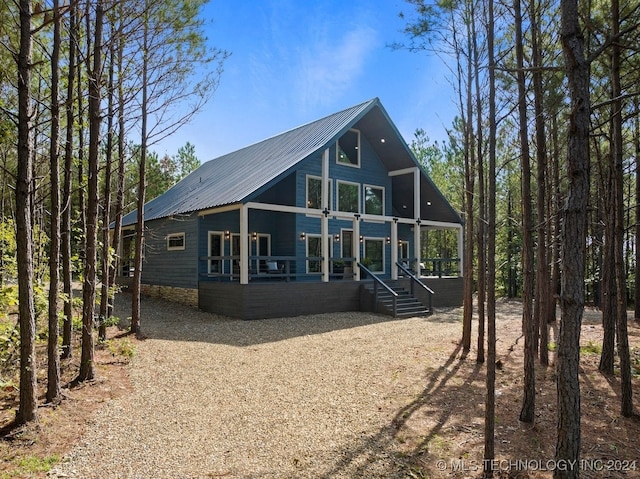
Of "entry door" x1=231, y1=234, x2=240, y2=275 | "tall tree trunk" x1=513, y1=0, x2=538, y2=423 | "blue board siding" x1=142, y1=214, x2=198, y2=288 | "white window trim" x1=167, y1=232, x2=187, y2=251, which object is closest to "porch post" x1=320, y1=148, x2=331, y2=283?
"entry door" x1=231, y1=234, x2=240, y2=275

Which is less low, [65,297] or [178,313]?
[65,297]

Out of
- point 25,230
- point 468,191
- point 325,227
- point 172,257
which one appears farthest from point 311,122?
point 25,230

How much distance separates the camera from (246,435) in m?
4.28

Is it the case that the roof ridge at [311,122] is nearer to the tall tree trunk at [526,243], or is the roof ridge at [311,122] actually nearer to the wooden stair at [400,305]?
the wooden stair at [400,305]

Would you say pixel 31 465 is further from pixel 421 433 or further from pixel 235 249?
pixel 235 249

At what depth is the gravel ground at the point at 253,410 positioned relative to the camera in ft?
12.0

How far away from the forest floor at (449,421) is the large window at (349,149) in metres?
10.9

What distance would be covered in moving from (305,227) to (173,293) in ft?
19.0

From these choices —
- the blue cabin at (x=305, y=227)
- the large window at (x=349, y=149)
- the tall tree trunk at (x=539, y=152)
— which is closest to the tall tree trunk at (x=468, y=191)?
the tall tree trunk at (x=539, y=152)

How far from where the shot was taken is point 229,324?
1108 cm

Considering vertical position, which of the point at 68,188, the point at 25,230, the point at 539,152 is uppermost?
the point at 539,152

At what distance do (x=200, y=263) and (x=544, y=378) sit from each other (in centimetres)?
1163

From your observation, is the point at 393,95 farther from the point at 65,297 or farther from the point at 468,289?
the point at 65,297

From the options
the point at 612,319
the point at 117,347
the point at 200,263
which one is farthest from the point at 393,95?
the point at 117,347
